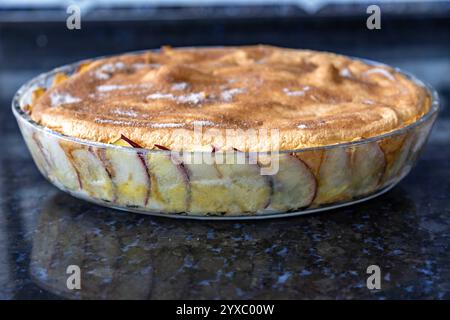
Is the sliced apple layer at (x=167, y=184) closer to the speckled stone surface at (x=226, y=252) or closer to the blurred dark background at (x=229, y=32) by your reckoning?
the speckled stone surface at (x=226, y=252)

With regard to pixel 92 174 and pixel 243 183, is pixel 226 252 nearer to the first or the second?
pixel 243 183

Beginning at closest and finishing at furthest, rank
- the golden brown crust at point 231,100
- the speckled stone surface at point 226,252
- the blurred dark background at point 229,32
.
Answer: the speckled stone surface at point 226,252, the golden brown crust at point 231,100, the blurred dark background at point 229,32

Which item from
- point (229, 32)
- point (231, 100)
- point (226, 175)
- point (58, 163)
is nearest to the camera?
point (226, 175)

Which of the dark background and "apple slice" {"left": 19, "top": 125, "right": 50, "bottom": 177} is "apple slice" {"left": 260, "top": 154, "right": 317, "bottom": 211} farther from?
"apple slice" {"left": 19, "top": 125, "right": 50, "bottom": 177}

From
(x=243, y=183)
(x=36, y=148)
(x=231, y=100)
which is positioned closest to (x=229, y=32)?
(x=231, y=100)

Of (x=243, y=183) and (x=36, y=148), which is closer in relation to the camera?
(x=243, y=183)

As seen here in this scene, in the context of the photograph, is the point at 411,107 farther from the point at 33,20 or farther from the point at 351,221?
the point at 33,20

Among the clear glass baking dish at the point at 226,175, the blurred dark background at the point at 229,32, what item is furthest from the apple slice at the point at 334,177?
the blurred dark background at the point at 229,32
